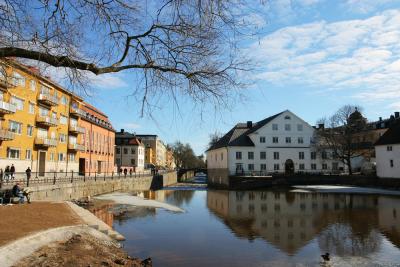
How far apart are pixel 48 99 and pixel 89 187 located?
12.3 metres

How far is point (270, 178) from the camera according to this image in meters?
52.6

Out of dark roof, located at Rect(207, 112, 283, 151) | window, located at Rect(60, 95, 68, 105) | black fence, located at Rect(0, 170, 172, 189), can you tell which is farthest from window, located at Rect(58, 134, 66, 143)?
dark roof, located at Rect(207, 112, 283, 151)

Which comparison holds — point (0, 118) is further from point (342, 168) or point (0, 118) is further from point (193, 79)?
point (342, 168)

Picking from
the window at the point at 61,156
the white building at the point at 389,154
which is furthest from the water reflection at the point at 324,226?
the window at the point at 61,156

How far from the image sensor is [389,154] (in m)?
46.1

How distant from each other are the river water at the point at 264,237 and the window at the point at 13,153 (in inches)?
663

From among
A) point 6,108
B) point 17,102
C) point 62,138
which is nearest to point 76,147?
point 62,138

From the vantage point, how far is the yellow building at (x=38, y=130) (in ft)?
113

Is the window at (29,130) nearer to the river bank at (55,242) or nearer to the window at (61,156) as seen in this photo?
the window at (61,156)

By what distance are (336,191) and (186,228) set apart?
2864 cm

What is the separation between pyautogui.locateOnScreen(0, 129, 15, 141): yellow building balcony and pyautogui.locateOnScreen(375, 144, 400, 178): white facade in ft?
137

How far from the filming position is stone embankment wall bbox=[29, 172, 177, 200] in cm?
2505

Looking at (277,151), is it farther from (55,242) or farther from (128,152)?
(55,242)

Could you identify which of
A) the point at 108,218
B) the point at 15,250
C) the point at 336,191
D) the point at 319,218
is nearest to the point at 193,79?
the point at 15,250
